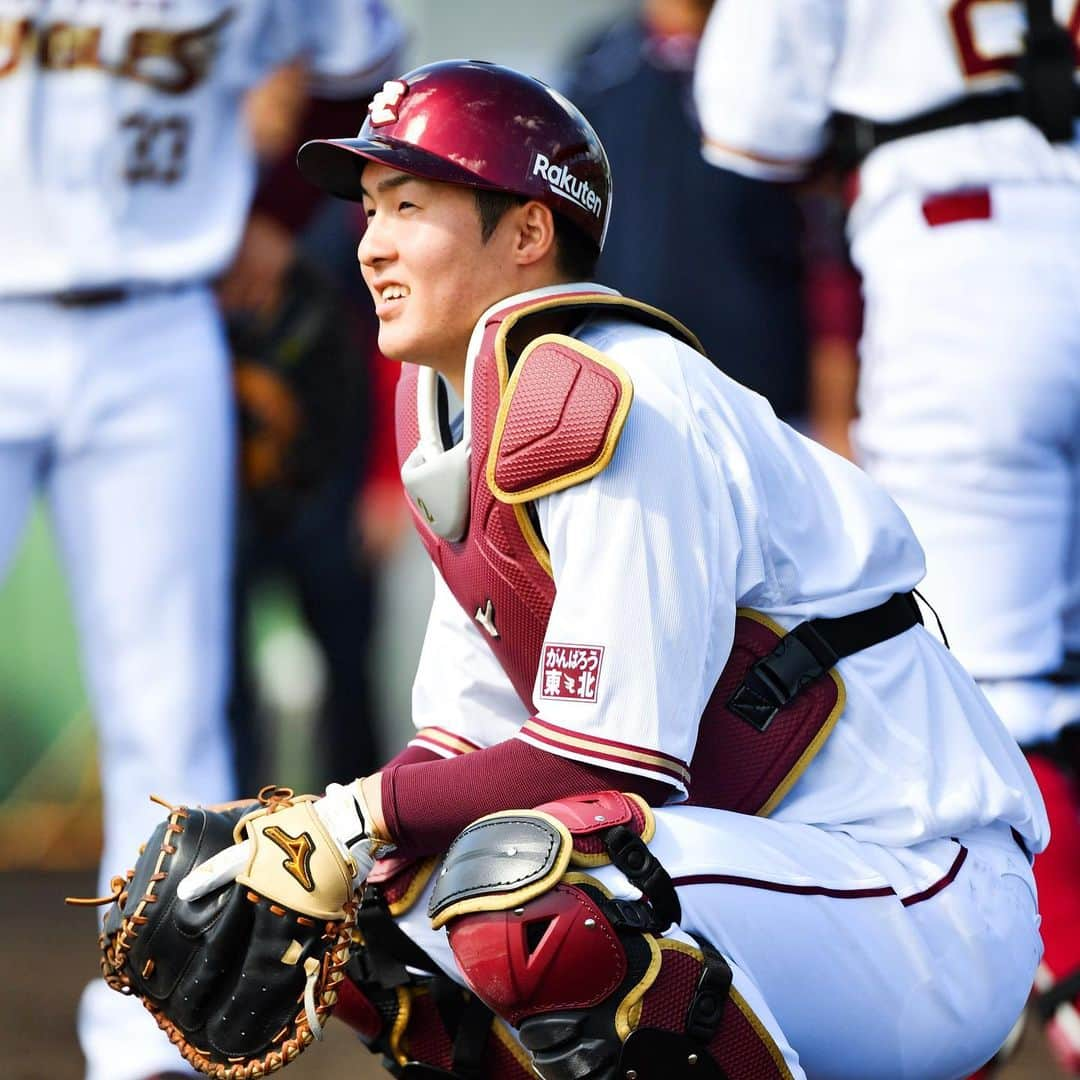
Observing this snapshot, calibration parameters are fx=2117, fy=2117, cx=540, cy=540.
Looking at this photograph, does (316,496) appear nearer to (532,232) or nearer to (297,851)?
(532,232)

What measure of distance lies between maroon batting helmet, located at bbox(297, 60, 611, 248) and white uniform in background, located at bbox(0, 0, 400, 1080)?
5.06 feet

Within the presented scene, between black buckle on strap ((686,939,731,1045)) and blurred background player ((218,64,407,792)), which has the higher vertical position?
black buckle on strap ((686,939,731,1045))

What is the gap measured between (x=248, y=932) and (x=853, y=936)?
770mm

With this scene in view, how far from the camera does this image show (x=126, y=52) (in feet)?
14.4

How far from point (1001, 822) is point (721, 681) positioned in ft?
1.57

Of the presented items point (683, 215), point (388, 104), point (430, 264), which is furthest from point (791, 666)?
point (683, 215)

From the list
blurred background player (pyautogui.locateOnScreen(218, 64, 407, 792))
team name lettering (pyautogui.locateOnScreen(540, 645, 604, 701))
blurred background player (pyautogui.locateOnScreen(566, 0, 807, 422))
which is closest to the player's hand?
team name lettering (pyautogui.locateOnScreen(540, 645, 604, 701))

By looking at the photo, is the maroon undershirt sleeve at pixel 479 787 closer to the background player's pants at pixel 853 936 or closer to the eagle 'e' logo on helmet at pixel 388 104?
the background player's pants at pixel 853 936

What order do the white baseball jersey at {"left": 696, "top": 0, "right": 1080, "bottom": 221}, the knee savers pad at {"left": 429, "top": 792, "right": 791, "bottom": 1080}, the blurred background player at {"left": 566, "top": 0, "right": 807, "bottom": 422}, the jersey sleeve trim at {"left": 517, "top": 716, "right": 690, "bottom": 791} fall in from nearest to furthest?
the knee savers pad at {"left": 429, "top": 792, "right": 791, "bottom": 1080} → the jersey sleeve trim at {"left": 517, "top": 716, "right": 690, "bottom": 791} → the white baseball jersey at {"left": 696, "top": 0, "right": 1080, "bottom": 221} → the blurred background player at {"left": 566, "top": 0, "right": 807, "bottom": 422}

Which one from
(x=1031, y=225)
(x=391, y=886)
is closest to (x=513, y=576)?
(x=391, y=886)

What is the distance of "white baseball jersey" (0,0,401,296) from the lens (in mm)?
4355

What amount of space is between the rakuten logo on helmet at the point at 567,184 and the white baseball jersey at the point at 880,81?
116 cm

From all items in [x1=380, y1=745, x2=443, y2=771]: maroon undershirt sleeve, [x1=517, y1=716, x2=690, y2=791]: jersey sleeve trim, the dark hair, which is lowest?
[x1=380, y1=745, x2=443, y2=771]: maroon undershirt sleeve

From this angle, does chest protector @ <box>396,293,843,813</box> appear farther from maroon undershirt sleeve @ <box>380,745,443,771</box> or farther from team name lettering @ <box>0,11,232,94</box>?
team name lettering @ <box>0,11,232,94</box>
